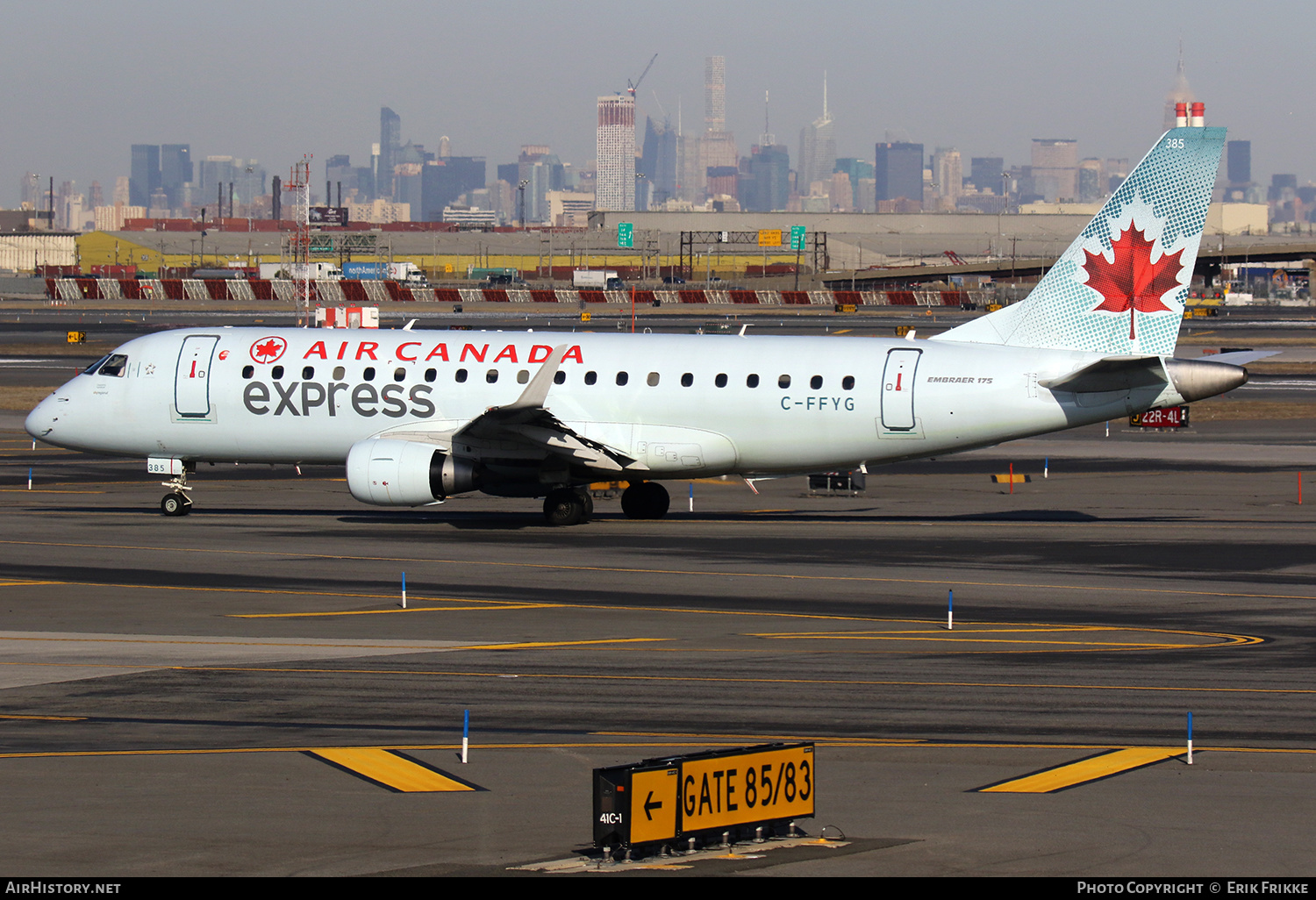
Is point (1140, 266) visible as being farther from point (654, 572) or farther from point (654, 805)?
point (654, 805)

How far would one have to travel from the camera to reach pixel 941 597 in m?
26.4

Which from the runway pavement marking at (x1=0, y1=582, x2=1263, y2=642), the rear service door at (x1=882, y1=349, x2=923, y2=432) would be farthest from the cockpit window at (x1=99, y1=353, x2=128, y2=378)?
the rear service door at (x1=882, y1=349, x2=923, y2=432)

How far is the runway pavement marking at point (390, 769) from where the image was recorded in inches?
576

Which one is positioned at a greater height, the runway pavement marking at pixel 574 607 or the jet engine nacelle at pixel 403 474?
the jet engine nacelle at pixel 403 474

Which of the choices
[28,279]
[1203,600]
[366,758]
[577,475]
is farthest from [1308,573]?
[28,279]

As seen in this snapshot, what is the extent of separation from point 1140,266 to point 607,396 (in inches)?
476

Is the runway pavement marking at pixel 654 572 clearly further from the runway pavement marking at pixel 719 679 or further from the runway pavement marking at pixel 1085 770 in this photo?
the runway pavement marking at pixel 1085 770

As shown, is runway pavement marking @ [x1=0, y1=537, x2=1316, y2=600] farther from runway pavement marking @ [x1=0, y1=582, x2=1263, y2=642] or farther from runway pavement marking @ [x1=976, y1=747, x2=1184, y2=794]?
runway pavement marking @ [x1=976, y1=747, x2=1184, y2=794]

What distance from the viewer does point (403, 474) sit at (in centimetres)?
3338

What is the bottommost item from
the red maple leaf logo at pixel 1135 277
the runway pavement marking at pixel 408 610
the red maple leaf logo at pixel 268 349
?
the runway pavement marking at pixel 408 610

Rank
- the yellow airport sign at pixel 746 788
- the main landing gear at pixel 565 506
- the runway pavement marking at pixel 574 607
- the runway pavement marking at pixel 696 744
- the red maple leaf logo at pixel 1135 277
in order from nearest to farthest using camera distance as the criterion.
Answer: the yellow airport sign at pixel 746 788 → the runway pavement marking at pixel 696 744 → the runway pavement marking at pixel 574 607 → the red maple leaf logo at pixel 1135 277 → the main landing gear at pixel 565 506

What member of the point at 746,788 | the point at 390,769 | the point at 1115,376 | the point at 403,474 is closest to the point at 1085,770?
the point at 746,788

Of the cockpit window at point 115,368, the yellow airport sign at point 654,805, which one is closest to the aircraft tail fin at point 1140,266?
the cockpit window at point 115,368

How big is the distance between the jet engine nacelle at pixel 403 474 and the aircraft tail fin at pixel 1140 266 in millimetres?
12897
